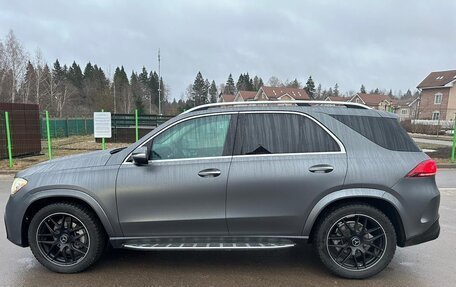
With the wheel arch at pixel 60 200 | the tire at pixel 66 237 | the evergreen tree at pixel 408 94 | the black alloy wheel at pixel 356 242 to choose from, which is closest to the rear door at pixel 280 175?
the black alloy wheel at pixel 356 242

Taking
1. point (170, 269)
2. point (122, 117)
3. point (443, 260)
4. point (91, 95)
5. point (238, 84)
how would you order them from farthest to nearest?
point (238, 84) → point (91, 95) → point (122, 117) → point (443, 260) → point (170, 269)

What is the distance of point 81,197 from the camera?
10.4 feet

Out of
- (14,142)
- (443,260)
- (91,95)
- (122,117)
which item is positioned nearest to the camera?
(443,260)

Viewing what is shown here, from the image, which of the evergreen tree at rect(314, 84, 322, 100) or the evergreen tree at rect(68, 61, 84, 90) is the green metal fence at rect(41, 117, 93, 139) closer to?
the evergreen tree at rect(68, 61, 84, 90)

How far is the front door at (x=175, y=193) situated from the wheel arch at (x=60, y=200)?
0.63ft

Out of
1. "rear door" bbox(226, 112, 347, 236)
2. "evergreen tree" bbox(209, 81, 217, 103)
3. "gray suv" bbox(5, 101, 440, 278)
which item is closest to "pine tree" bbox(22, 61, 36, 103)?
"gray suv" bbox(5, 101, 440, 278)

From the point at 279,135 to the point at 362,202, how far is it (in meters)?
1.11

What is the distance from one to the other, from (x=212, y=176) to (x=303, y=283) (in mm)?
1437

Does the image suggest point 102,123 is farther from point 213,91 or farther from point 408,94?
point 408,94

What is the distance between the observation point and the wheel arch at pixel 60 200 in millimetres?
3166

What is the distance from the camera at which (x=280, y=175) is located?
312 cm

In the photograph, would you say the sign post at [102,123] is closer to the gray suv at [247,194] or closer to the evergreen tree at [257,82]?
the gray suv at [247,194]

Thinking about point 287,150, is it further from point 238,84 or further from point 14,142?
point 238,84

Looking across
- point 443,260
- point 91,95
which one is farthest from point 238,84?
point 443,260
